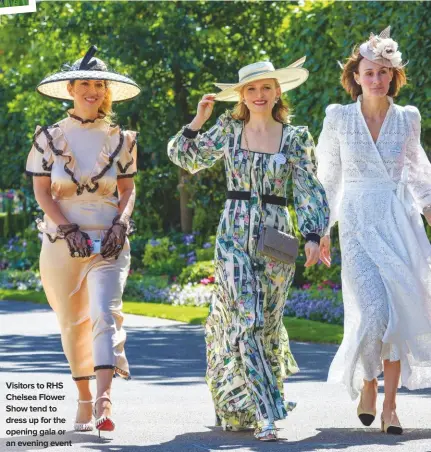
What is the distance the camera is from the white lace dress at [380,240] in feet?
25.8

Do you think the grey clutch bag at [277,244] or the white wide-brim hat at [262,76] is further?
the white wide-brim hat at [262,76]

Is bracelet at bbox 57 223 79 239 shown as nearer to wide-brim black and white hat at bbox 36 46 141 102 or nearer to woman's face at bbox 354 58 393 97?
wide-brim black and white hat at bbox 36 46 141 102

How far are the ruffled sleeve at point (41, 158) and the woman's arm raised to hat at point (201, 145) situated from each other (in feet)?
2.16

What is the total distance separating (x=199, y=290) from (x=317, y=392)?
11.6 meters

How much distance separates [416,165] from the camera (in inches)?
326

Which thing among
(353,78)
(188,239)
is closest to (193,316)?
(188,239)

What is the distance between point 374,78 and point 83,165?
1740mm

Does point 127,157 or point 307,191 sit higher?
point 127,157

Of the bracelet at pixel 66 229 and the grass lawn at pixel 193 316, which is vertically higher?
the bracelet at pixel 66 229

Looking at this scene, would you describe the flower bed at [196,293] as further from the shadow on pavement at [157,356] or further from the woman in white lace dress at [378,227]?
the woman in white lace dress at [378,227]

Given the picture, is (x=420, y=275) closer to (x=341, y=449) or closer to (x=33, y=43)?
(x=341, y=449)

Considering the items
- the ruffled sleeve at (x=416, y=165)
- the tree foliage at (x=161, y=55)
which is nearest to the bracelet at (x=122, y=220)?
the ruffled sleeve at (x=416, y=165)

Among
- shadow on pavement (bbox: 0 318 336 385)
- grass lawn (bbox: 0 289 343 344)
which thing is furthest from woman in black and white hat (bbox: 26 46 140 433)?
grass lawn (bbox: 0 289 343 344)

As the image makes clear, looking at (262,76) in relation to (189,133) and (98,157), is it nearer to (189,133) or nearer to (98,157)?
(189,133)
